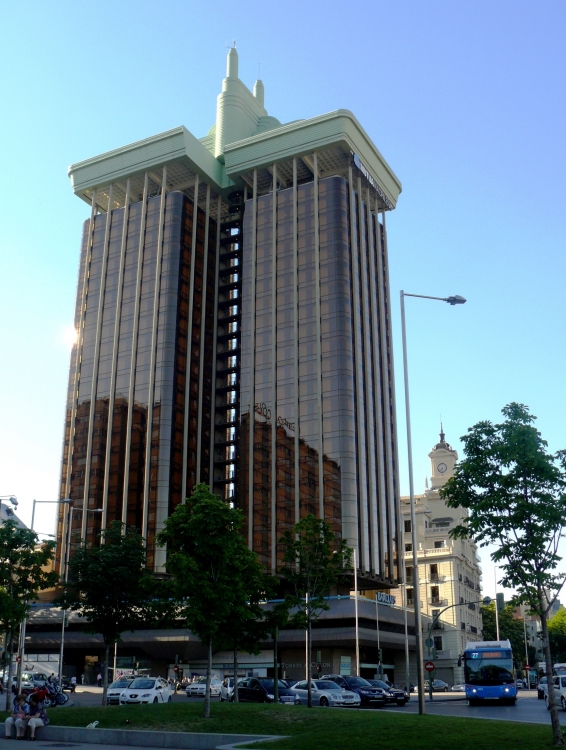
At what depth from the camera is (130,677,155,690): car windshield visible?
4362cm

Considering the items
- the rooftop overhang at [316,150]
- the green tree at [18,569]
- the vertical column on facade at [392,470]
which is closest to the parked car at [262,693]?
the green tree at [18,569]

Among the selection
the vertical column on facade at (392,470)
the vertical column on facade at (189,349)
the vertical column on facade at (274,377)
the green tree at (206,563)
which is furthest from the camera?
the vertical column on facade at (189,349)

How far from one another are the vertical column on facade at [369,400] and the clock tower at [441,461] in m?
27.6

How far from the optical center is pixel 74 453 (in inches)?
4203

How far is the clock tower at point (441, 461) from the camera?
12515cm

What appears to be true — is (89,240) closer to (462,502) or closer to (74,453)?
(74,453)

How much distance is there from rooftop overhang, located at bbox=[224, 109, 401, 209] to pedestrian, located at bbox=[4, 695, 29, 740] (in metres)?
93.0

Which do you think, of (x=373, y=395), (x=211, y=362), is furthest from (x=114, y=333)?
(x=373, y=395)

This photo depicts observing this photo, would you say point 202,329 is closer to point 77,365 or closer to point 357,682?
point 77,365

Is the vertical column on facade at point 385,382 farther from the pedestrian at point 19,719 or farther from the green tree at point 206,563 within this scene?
the pedestrian at point 19,719

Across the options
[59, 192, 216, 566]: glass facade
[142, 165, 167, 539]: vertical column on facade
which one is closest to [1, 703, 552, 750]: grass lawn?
[59, 192, 216, 566]: glass facade

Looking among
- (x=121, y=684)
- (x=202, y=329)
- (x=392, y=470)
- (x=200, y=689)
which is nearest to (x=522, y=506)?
(x=121, y=684)

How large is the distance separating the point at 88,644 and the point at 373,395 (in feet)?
154

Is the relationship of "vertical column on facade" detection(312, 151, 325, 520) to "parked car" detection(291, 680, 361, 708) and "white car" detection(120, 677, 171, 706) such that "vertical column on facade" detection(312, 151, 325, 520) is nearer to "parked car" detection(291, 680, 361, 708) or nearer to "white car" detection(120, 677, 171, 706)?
"parked car" detection(291, 680, 361, 708)
